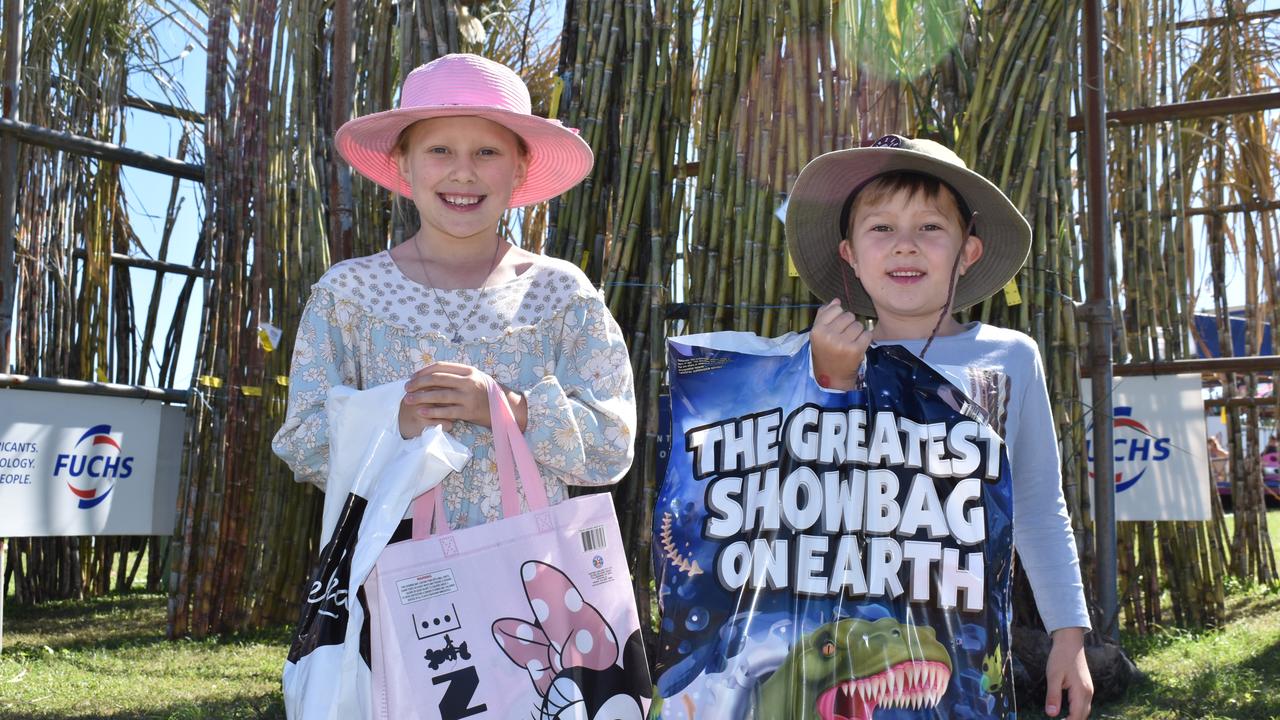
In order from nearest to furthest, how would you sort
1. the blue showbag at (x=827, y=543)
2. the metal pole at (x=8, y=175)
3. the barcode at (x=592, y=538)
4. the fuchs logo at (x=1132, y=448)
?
the blue showbag at (x=827, y=543) → the barcode at (x=592, y=538) → the metal pole at (x=8, y=175) → the fuchs logo at (x=1132, y=448)

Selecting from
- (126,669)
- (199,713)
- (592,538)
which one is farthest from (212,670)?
(592,538)

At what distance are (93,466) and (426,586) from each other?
3079 millimetres

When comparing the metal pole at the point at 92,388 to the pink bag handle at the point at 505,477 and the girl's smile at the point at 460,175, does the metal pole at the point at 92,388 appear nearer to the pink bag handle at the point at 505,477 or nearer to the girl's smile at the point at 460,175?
the girl's smile at the point at 460,175

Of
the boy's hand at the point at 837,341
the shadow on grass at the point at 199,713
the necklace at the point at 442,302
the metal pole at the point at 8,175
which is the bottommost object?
the shadow on grass at the point at 199,713

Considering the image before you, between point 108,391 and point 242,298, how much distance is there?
0.66 meters

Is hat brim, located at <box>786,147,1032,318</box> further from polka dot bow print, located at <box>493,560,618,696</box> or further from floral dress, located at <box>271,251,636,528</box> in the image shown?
polka dot bow print, located at <box>493,560,618,696</box>

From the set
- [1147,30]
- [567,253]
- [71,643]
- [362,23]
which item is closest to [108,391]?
[71,643]

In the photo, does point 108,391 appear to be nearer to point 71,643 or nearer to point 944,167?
point 71,643

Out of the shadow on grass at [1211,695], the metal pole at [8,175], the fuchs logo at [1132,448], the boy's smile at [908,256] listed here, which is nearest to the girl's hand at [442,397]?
the boy's smile at [908,256]

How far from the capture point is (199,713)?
293 cm

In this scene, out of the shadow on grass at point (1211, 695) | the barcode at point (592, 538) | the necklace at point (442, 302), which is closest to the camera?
the barcode at point (592, 538)

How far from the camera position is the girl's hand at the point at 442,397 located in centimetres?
145

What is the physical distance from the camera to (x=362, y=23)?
4.55 metres

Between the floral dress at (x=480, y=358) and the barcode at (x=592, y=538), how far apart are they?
94 millimetres
